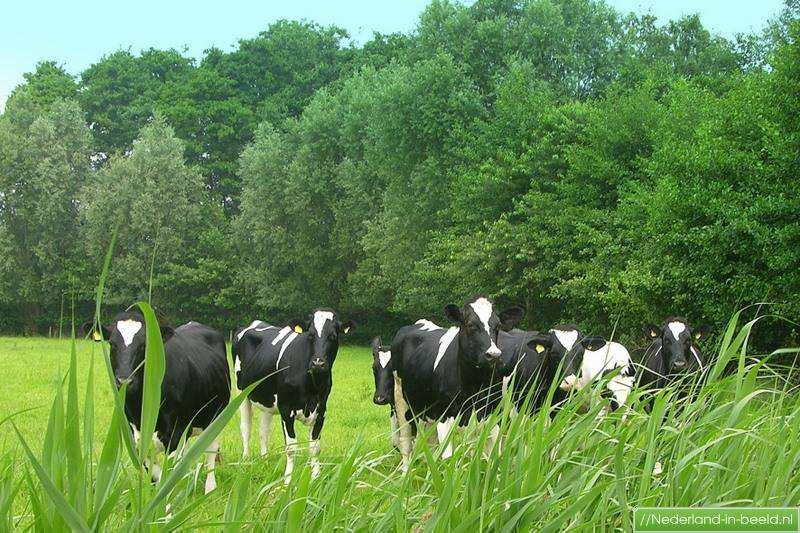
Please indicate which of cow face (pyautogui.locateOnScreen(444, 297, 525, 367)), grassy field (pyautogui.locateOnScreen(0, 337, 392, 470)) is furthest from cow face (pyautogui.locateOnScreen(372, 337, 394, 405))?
cow face (pyautogui.locateOnScreen(444, 297, 525, 367))

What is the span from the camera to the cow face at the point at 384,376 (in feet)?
35.2

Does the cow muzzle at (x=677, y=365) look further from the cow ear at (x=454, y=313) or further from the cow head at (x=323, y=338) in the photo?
the cow head at (x=323, y=338)

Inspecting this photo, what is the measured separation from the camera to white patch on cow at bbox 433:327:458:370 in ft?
31.3

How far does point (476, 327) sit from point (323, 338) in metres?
2.01

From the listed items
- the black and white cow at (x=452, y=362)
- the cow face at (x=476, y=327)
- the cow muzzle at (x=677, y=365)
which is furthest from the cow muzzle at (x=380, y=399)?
the cow muzzle at (x=677, y=365)

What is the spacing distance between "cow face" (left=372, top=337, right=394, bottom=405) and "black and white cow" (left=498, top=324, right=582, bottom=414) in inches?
56.8

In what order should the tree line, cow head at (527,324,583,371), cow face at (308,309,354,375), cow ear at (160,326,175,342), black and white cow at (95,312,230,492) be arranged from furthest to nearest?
the tree line < cow face at (308,309,354,375) < cow head at (527,324,583,371) < cow ear at (160,326,175,342) < black and white cow at (95,312,230,492)

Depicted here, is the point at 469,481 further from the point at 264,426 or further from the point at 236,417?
the point at 236,417

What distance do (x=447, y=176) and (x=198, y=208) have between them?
59.8 ft

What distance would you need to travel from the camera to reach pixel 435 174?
34938mm

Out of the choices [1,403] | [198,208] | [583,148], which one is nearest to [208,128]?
[198,208]

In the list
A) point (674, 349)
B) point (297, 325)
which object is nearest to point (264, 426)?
point (297, 325)

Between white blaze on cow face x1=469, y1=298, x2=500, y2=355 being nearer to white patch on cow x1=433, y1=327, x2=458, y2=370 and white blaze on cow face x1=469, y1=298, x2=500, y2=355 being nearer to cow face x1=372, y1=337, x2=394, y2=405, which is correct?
white patch on cow x1=433, y1=327, x2=458, y2=370

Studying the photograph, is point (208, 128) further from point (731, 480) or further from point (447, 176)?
point (731, 480)
